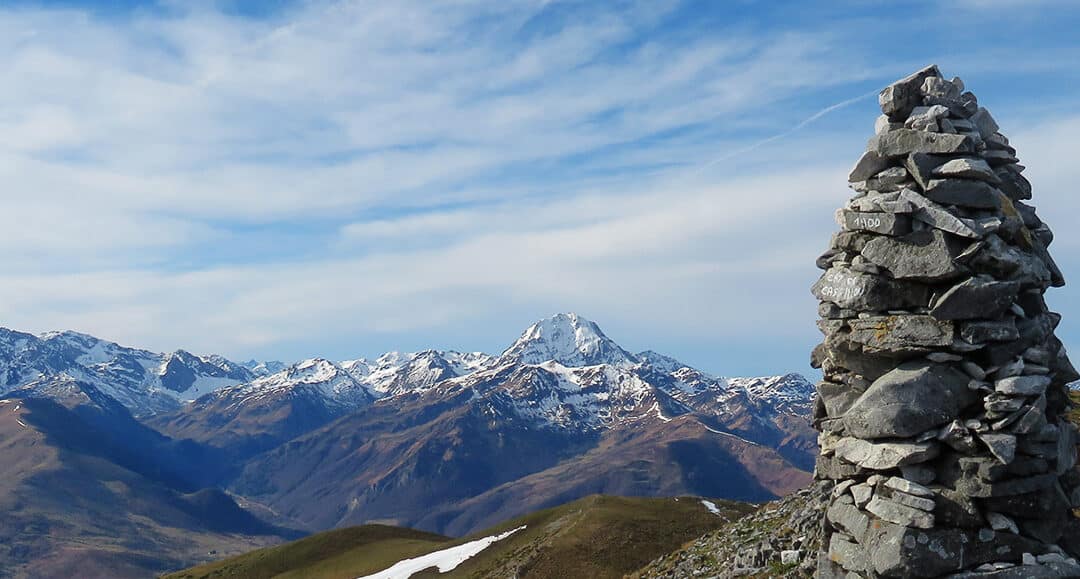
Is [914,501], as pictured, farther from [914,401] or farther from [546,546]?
[546,546]

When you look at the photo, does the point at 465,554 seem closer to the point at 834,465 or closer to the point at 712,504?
the point at 712,504

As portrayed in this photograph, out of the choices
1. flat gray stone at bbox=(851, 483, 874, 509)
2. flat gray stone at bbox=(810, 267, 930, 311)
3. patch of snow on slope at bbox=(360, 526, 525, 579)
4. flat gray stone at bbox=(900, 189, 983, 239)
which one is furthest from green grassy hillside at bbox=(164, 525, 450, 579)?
flat gray stone at bbox=(900, 189, 983, 239)

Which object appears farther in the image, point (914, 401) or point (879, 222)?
point (879, 222)

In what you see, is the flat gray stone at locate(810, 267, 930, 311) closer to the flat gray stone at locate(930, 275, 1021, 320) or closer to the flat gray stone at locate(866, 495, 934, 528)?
the flat gray stone at locate(930, 275, 1021, 320)

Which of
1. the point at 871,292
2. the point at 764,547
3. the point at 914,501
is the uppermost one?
the point at 871,292

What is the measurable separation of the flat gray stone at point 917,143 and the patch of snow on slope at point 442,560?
84805 mm

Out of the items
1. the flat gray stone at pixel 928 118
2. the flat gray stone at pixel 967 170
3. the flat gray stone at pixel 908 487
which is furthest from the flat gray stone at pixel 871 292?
the flat gray stone at pixel 908 487

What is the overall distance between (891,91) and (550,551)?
70057 mm

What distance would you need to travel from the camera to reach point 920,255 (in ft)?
62.9

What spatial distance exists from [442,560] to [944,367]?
89.6m

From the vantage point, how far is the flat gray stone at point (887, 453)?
18.4 metres

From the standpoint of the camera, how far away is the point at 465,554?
98875mm

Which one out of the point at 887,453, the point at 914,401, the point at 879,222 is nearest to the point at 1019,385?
the point at 914,401

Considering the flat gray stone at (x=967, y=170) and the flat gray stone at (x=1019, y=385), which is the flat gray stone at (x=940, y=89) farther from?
the flat gray stone at (x=1019, y=385)
